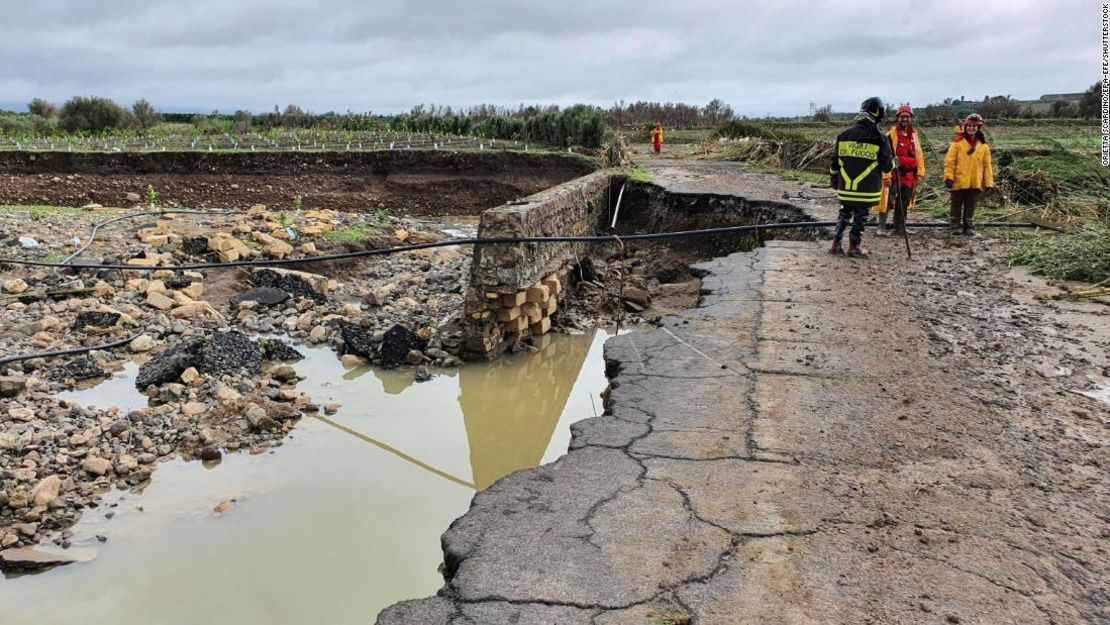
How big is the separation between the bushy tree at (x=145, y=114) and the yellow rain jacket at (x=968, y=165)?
2856 cm

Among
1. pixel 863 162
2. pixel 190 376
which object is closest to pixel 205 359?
pixel 190 376

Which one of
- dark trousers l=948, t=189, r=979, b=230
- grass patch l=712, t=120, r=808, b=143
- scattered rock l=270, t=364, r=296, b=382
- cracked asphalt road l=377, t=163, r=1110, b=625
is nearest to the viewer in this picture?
cracked asphalt road l=377, t=163, r=1110, b=625

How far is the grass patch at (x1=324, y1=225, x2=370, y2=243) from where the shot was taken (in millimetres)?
11219

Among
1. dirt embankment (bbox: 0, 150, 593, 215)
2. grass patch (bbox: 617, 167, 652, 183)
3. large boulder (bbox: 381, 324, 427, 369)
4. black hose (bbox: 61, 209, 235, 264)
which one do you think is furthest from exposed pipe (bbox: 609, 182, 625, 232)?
black hose (bbox: 61, 209, 235, 264)

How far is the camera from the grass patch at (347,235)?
11.2 meters

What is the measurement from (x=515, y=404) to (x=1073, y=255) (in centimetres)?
535

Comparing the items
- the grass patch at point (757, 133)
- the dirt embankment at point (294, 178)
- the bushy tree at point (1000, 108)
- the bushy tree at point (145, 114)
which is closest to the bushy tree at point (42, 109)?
the bushy tree at point (145, 114)

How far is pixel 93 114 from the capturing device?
27000 millimetres

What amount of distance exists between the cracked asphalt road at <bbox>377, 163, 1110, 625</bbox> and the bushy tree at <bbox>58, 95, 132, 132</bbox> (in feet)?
92.5

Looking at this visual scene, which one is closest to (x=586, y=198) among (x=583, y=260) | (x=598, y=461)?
(x=583, y=260)

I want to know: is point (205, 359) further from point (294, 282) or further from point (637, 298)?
point (637, 298)

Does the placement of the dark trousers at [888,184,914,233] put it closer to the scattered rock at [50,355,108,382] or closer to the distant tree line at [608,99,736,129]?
the scattered rock at [50,355,108,382]

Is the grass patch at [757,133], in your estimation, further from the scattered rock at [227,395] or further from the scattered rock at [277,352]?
the scattered rock at [227,395]

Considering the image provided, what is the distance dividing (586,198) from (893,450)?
24.5ft
